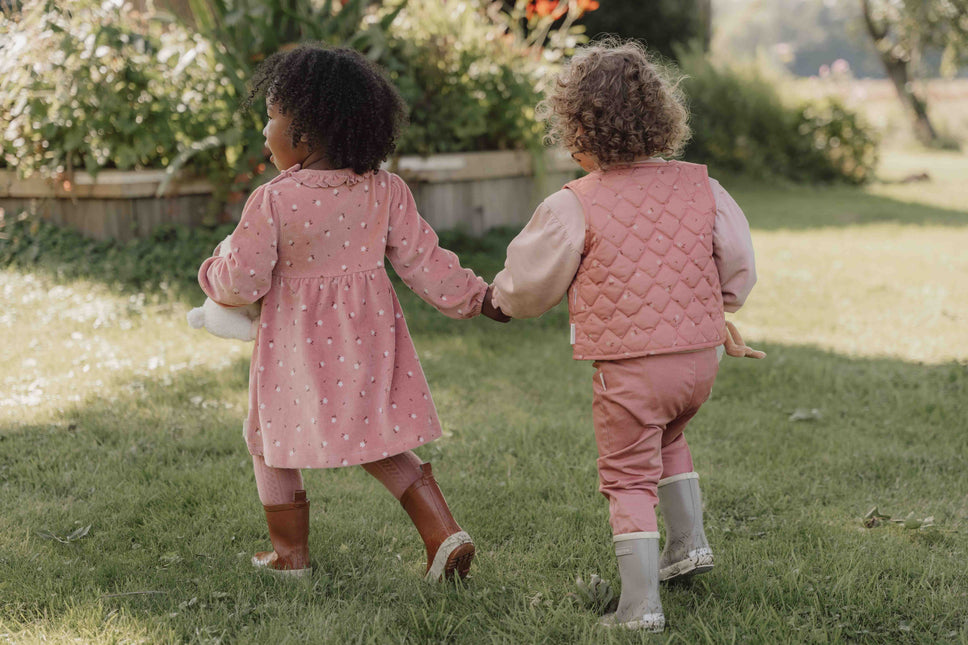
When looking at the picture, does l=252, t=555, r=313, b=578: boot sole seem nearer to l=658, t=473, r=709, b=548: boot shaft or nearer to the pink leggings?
the pink leggings

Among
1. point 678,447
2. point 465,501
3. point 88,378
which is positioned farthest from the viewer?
point 88,378

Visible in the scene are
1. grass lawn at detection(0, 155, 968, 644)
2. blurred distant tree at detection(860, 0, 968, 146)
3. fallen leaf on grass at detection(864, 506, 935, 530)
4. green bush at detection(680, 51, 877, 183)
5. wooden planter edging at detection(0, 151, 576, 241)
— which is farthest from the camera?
blurred distant tree at detection(860, 0, 968, 146)

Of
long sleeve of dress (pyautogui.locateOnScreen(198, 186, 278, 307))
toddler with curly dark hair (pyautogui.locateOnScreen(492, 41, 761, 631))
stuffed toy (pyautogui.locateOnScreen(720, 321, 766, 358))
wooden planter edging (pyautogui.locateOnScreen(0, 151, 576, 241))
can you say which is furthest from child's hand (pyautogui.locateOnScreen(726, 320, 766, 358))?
wooden planter edging (pyautogui.locateOnScreen(0, 151, 576, 241))

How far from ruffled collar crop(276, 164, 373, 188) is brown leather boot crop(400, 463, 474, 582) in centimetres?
76

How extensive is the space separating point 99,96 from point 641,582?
4.51m

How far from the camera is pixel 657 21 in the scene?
12.6 metres

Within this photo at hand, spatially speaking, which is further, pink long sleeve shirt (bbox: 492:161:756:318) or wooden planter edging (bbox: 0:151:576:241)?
wooden planter edging (bbox: 0:151:576:241)

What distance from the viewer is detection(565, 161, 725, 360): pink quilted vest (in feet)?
6.75

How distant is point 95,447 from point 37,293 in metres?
2.14

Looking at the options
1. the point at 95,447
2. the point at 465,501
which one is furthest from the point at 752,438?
the point at 95,447

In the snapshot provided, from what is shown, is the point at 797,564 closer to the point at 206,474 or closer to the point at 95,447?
the point at 206,474

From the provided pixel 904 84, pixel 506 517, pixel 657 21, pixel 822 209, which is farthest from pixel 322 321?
pixel 904 84

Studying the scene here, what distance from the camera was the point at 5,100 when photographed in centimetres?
522

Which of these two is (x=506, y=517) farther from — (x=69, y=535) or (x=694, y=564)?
(x=69, y=535)
